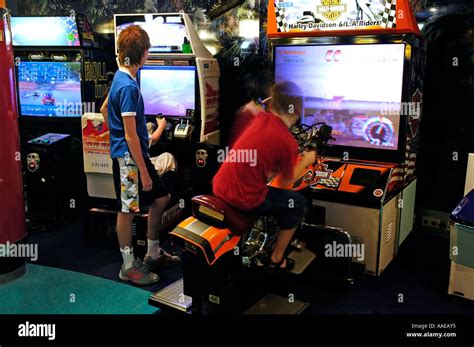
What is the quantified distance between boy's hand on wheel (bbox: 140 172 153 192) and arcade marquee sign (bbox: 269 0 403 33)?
5.65 ft

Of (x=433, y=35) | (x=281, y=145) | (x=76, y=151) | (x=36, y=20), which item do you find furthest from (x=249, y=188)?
(x=36, y=20)

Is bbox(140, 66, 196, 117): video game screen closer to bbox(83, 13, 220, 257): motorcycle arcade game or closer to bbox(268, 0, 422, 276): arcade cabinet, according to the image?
bbox(83, 13, 220, 257): motorcycle arcade game

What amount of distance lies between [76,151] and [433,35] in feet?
13.0

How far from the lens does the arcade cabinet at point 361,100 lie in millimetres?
3926

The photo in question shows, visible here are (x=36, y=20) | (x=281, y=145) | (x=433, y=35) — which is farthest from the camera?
(x=36, y=20)

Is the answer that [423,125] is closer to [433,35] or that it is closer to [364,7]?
[433,35]

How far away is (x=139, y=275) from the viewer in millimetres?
3914

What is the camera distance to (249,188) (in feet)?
10.3

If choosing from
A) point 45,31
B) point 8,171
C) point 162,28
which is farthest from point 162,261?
point 45,31

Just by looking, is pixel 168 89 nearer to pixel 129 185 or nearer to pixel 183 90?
pixel 183 90

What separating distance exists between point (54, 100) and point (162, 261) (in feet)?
8.59

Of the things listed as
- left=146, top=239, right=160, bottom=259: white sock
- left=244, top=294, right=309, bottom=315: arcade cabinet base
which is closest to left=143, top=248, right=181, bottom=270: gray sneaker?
left=146, top=239, right=160, bottom=259: white sock

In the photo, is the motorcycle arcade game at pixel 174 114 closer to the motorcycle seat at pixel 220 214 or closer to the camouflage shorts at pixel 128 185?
the camouflage shorts at pixel 128 185

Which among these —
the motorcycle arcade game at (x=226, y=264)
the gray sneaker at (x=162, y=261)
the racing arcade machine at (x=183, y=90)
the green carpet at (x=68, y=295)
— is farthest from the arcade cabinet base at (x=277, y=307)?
the racing arcade machine at (x=183, y=90)
